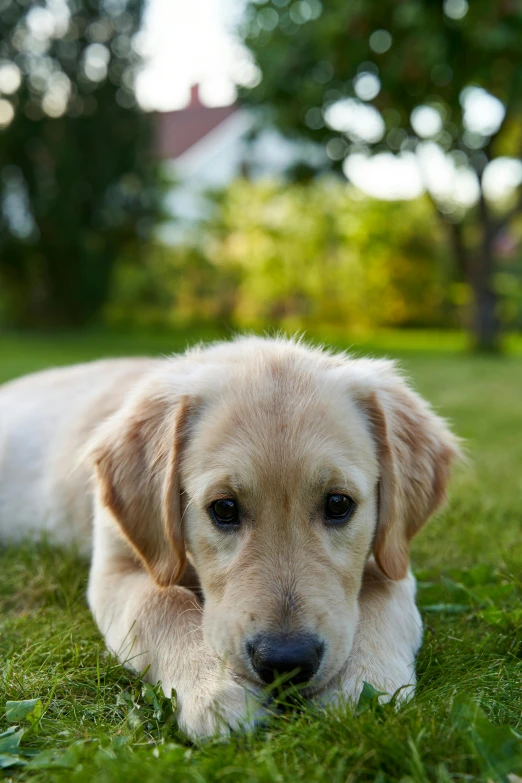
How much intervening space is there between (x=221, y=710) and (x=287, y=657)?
27cm

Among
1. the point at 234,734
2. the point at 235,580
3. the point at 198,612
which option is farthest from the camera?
the point at 198,612

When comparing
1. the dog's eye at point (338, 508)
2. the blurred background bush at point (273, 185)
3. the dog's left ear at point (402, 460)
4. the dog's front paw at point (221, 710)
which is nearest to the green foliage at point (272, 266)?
the blurred background bush at point (273, 185)

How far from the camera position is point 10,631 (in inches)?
132

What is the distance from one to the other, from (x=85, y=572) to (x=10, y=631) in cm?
79

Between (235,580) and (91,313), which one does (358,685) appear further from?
(91,313)

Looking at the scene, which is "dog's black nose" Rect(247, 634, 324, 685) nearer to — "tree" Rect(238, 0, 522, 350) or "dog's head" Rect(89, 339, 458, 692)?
"dog's head" Rect(89, 339, 458, 692)

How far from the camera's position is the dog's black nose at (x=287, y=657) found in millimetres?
2443

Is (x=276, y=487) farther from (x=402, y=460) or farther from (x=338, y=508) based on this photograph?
(x=402, y=460)

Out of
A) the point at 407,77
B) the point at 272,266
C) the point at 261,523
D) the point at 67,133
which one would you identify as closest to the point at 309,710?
the point at 261,523

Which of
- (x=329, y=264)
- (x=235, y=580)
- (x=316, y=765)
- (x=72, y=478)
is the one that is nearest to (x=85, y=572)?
(x=72, y=478)

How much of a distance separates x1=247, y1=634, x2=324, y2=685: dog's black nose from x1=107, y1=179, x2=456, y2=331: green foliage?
99.8 feet

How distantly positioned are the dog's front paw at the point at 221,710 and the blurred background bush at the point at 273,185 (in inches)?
632

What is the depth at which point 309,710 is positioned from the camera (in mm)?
2418

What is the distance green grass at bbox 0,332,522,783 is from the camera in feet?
7.04
